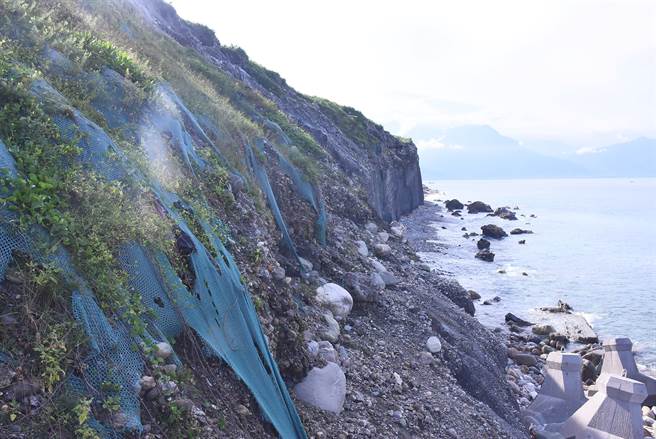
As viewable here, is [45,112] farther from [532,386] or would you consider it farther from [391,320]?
[532,386]

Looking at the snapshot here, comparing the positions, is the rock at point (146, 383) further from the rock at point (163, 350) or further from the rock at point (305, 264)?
the rock at point (305, 264)

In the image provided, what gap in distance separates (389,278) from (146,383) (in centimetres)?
1076

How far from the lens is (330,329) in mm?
9133

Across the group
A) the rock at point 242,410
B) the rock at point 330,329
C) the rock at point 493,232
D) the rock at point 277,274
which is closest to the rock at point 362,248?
the rock at point 330,329

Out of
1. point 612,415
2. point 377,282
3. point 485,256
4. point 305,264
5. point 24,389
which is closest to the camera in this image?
point 24,389

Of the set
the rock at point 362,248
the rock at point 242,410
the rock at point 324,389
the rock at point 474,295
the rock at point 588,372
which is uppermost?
the rock at point 588,372

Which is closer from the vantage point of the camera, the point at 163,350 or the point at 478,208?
the point at 163,350

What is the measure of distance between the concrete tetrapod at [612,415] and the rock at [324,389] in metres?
8.47

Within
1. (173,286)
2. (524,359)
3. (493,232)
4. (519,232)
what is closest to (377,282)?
(173,286)

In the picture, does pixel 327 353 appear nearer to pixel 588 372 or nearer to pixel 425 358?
pixel 425 358

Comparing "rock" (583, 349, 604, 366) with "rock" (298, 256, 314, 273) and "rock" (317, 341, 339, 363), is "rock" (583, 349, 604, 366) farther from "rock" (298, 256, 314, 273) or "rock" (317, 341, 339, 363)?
"rock" (317, 341, 339, 363)

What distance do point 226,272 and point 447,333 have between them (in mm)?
8258

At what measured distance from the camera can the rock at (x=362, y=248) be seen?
15.5 m

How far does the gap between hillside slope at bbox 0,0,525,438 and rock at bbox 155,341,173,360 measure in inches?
0.9
